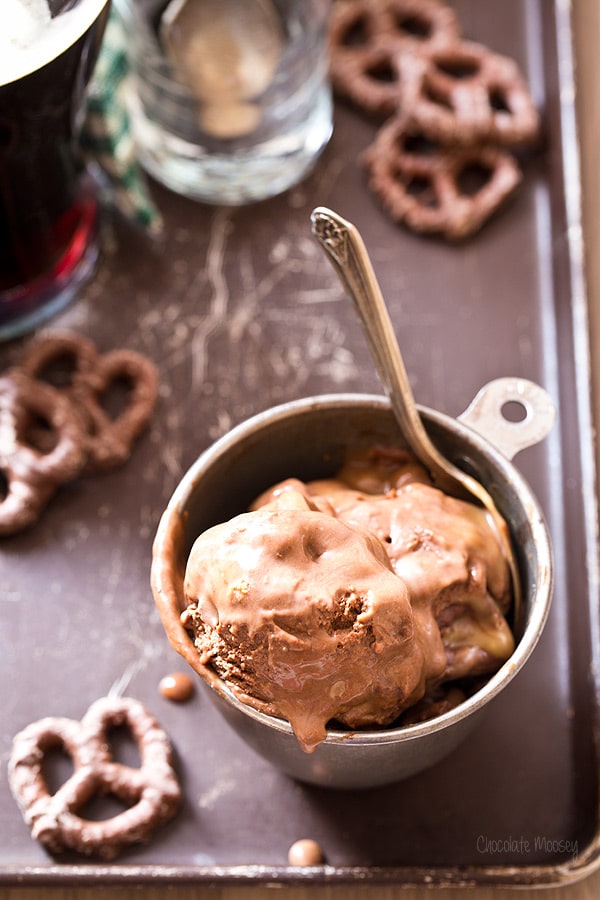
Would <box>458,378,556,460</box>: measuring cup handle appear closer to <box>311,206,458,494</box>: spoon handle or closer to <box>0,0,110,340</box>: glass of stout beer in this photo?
<box>311,206,458,494</box>: spoon handle

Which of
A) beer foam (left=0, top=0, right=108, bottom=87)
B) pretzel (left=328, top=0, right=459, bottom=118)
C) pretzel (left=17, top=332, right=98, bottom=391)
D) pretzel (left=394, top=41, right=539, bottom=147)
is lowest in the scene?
pretzel (left=17, top=332, right=98, bottom=391)

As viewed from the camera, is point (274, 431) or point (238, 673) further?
point (274, 431)

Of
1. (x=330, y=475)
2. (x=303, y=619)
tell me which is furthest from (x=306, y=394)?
(x=303, y=619)

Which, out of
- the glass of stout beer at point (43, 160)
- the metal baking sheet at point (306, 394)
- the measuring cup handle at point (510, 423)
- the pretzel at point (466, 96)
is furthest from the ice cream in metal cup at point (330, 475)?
the pretzel at point (466, 96)

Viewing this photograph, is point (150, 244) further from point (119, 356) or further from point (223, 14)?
point (223, 14)

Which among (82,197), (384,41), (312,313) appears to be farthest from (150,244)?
(384,41)

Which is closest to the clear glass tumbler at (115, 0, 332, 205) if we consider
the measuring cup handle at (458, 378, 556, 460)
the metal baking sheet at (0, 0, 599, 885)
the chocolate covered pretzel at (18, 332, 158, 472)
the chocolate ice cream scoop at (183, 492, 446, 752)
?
the metal baking sheet at (0, 0, 599, 885)
